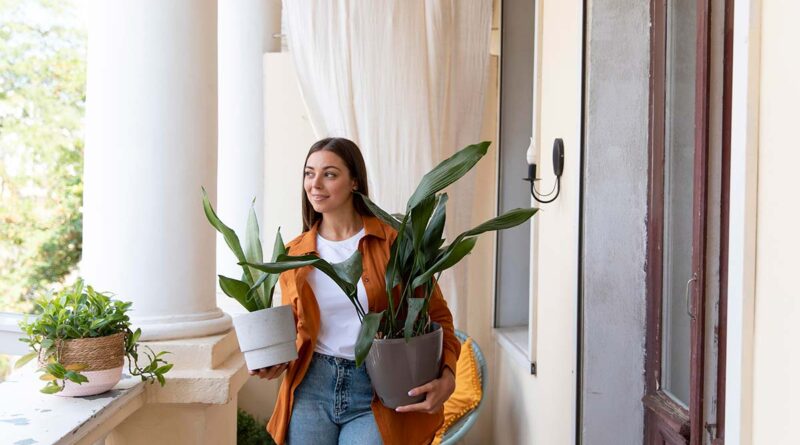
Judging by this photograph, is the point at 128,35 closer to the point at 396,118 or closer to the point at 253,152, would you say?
the point at 396,118

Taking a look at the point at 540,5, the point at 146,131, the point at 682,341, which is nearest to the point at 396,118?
the point at 540,5

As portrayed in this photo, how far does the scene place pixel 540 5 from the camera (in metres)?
2.53

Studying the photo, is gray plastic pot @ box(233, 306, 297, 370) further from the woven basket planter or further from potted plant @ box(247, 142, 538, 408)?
the woven basket planter

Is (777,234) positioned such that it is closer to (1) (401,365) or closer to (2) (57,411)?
(1) (401,365)

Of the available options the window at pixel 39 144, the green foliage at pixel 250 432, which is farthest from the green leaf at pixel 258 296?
the window at pixel 39 144

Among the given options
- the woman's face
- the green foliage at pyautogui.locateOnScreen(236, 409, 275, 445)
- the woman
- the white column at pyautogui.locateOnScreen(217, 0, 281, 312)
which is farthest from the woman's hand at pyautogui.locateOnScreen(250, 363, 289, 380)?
the white column at pyautogui.locateOnScreen(217, 0, 281, 312)

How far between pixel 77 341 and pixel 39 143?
8538mm

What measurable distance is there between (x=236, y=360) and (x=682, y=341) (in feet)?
3.80

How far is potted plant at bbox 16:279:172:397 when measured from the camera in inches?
59.4

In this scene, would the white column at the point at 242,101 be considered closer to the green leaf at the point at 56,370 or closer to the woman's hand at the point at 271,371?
the green leaf at the point at 56,370

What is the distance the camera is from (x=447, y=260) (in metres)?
1.27

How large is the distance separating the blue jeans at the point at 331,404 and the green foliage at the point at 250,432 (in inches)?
72.5

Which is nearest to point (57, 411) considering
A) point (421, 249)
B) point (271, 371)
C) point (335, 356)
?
point (271, 371)

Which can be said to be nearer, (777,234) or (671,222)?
(777,234)
